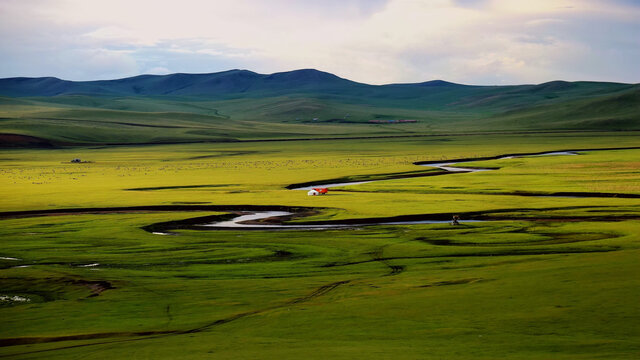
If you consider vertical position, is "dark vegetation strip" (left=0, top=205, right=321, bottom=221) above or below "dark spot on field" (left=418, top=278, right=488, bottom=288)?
below

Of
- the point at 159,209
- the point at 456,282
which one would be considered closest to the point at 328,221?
the point at 159,209

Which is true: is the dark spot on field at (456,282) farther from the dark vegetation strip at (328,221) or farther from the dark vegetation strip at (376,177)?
the dark vegetation strip at (376,177)

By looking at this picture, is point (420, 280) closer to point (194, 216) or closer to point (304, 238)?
point (304, 238)

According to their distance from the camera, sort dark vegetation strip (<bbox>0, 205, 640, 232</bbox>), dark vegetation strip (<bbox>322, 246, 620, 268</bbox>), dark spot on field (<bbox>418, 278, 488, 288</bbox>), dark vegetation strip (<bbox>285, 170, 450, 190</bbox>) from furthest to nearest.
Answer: dark vegetation strip (<bbox>285, 170, 450, 190</bbox>) < dark vegetation strip (<bbox>0, 205, 640, 232</bbox>) < dark vegetation strip (<bbox>322, 246, 620, 268</bbox>) < dark spot on field (<bbox>418, 278, 488, 288</bbox>)

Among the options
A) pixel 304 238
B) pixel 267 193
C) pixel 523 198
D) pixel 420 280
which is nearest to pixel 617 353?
pixel 420 280

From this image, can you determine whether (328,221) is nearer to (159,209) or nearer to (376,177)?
(159,209)

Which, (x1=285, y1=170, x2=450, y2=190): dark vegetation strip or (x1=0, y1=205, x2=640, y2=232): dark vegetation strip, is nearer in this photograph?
(x1=0, y1=205, x2=640, y2=232): dark vegetation strip

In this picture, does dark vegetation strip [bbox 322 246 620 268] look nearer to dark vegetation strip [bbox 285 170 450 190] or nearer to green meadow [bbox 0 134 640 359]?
green meadow [bbox 0 134 640 359]

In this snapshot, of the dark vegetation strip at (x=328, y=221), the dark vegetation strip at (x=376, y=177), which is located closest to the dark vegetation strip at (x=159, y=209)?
the dark vegetation strip at (x=328, y=221)

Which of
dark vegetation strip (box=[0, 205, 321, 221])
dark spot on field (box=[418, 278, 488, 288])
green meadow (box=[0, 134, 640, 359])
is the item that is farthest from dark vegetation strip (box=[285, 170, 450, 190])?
dark spot on field (box=[418, 278, 488, 288])
